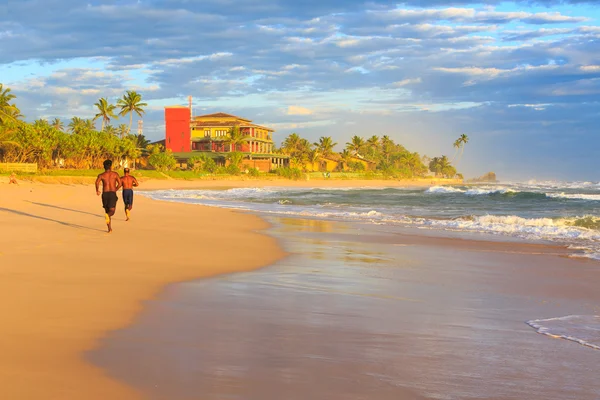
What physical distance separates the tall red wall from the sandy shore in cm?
7429

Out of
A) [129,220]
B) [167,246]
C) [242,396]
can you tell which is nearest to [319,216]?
[129,220]

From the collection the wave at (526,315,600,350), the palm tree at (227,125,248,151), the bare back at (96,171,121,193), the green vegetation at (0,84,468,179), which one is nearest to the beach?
the wave at (526,315,600,350)

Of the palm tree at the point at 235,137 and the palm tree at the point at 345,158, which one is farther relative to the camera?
the palm tree at the point at 345,158

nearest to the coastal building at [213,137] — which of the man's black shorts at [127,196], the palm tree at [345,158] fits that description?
the palm tree at [345,158]

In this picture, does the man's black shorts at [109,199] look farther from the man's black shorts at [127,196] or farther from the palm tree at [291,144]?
the palm tree at [291,144]

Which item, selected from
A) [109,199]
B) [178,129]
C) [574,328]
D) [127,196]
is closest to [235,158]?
[178,129]

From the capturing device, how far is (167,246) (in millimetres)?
12609

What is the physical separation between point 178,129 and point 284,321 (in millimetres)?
88858

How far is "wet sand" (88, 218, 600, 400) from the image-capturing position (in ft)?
13.8

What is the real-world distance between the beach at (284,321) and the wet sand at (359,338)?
0.8 inches

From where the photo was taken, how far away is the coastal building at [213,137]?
9100 centimetres

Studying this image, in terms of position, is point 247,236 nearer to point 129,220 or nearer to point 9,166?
point 129,220

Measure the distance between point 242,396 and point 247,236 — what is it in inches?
465

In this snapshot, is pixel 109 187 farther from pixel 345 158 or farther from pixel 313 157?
pixel 345 158
